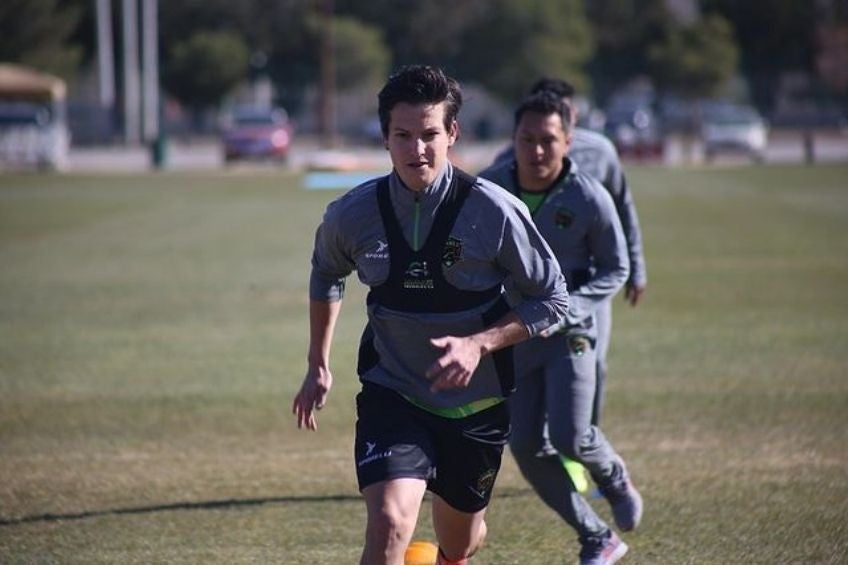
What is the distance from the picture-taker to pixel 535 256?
529 centimetres

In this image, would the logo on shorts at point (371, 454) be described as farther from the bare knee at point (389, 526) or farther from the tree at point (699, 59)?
the tree at point (699, 59)

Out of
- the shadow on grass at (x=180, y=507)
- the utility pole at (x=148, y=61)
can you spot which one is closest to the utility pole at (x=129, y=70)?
the utility pole at (x=148, y=61)

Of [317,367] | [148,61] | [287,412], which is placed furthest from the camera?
[148,61]

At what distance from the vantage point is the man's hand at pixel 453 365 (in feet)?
15.9

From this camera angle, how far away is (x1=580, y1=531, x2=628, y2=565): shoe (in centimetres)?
675

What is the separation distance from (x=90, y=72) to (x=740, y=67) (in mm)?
49772

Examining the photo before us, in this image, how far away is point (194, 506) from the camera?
818cm

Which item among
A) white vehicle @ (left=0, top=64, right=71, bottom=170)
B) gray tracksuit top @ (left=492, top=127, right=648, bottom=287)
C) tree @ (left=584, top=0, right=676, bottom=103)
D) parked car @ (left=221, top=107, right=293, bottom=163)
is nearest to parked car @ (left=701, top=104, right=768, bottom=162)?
parked car @ (left=221, top=107, right=293, bottom=163)

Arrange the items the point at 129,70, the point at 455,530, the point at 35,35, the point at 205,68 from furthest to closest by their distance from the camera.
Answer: the point at 35,35 → the point at 205,68 → the point at 129,70 → the point at 455,530

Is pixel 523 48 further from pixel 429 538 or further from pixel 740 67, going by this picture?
pixel 429 538

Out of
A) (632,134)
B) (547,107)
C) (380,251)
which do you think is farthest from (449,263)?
(632,134)

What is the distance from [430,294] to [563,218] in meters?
1.91

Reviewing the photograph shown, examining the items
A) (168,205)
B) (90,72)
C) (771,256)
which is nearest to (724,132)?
(168,205)

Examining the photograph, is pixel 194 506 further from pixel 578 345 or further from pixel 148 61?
pixel 148 61
